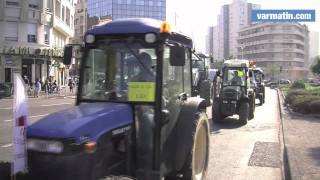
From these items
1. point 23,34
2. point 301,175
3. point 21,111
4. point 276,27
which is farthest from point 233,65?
point 276,27

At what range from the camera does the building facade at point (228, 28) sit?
5344 inches

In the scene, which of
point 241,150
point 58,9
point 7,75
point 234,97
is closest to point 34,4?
point 7,75

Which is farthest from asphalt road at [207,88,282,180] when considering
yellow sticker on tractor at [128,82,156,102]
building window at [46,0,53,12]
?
building window at [46,0,53,12]

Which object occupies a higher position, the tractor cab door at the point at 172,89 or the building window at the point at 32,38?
the building window at the point at 32,38

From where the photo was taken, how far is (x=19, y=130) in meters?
5.18

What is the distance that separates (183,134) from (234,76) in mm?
13475

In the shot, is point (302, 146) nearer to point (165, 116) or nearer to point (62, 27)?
point (165, 116)

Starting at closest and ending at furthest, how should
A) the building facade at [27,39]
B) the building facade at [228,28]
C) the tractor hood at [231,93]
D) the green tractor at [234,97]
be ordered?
1. the green tractor at [234,97]
2. the tractor hood at [231,93]
3. the building facade at [27,39]
4. the building facade at [228,28]

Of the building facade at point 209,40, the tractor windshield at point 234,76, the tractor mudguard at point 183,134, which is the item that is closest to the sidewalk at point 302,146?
the tractor windshield at point 234,76

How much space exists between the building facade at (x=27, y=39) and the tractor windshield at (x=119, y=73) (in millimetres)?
41194

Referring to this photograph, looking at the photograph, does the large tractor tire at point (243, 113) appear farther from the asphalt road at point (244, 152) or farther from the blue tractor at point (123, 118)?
the blue tractor at point (123, 118)

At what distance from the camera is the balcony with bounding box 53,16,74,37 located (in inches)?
2170

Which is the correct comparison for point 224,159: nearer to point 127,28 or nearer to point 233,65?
point 127,28

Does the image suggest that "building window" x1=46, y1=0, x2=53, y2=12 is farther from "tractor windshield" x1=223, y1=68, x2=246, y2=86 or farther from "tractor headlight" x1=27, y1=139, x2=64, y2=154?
"tractor headlight" x1=27, y1=139, x2=64, y2=154
